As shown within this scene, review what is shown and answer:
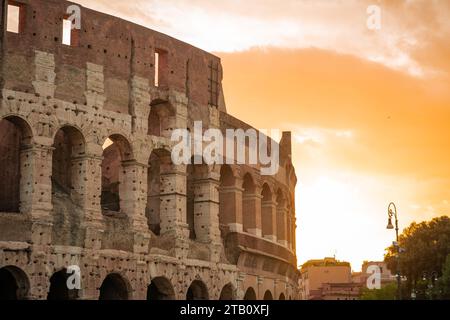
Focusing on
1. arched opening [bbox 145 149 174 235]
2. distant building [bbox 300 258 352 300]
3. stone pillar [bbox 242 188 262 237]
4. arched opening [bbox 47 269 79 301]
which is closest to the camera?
arched opening [bbox 47 269 79 301]

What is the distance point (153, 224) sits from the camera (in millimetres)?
30484

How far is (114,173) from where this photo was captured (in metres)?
32.4

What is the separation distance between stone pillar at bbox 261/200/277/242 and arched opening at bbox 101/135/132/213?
24.1 ft

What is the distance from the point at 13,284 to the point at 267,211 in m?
13.8

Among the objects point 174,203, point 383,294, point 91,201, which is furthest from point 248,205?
point 383,294

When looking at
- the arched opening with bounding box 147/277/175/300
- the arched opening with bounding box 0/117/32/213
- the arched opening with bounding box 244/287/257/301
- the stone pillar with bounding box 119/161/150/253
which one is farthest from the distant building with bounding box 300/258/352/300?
the arched opening with bounding box 0/117/32/213

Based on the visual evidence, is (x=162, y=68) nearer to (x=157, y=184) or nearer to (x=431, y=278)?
(x=157, y=184)

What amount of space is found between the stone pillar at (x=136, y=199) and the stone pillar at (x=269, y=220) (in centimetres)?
943

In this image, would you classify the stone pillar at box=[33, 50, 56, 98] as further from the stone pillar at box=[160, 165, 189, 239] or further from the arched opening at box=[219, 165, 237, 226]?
the arched opening at box=[219, 165, 237, 226]

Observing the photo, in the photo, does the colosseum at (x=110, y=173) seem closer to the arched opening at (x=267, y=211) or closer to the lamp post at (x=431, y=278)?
the arched opening at (x=267, y=211)

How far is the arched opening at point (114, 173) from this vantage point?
28422mm

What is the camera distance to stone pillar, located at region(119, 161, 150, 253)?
2795 centimetres
